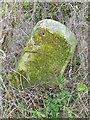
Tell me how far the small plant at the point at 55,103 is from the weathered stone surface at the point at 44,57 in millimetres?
143

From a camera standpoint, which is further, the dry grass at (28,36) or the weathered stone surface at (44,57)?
the weathered stone surface at (44,57)

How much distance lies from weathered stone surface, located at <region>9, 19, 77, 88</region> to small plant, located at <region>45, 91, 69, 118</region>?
0.47ft

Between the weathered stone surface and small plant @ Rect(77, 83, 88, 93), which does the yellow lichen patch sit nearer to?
the weathered stone surface

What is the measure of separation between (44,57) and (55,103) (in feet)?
1.59

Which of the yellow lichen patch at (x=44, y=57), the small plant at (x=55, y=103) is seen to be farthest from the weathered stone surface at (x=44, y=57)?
the small plant at (x=55, y=103)

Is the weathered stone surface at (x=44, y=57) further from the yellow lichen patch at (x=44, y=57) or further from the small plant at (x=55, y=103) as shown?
the small plant at (x=55, y=103)

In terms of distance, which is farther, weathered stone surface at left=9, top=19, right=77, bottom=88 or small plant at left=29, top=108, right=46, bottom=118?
weathered stone surface at left=9, top=19, right=77, bottom=88

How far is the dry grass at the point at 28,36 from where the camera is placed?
3.29 meters

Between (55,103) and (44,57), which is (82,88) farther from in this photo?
(44,57)

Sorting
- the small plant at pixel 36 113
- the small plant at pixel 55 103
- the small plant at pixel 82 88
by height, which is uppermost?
the small plant at pixel 82 88

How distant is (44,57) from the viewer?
3.44m

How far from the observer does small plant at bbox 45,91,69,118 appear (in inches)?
128

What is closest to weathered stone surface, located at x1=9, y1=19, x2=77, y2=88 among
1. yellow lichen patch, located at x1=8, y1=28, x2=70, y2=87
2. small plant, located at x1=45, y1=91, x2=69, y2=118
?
yellow lichen patch, located at x1=8, y1=28, x2=70, y2=87

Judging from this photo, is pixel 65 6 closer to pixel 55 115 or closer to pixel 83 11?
pixel 83 11
